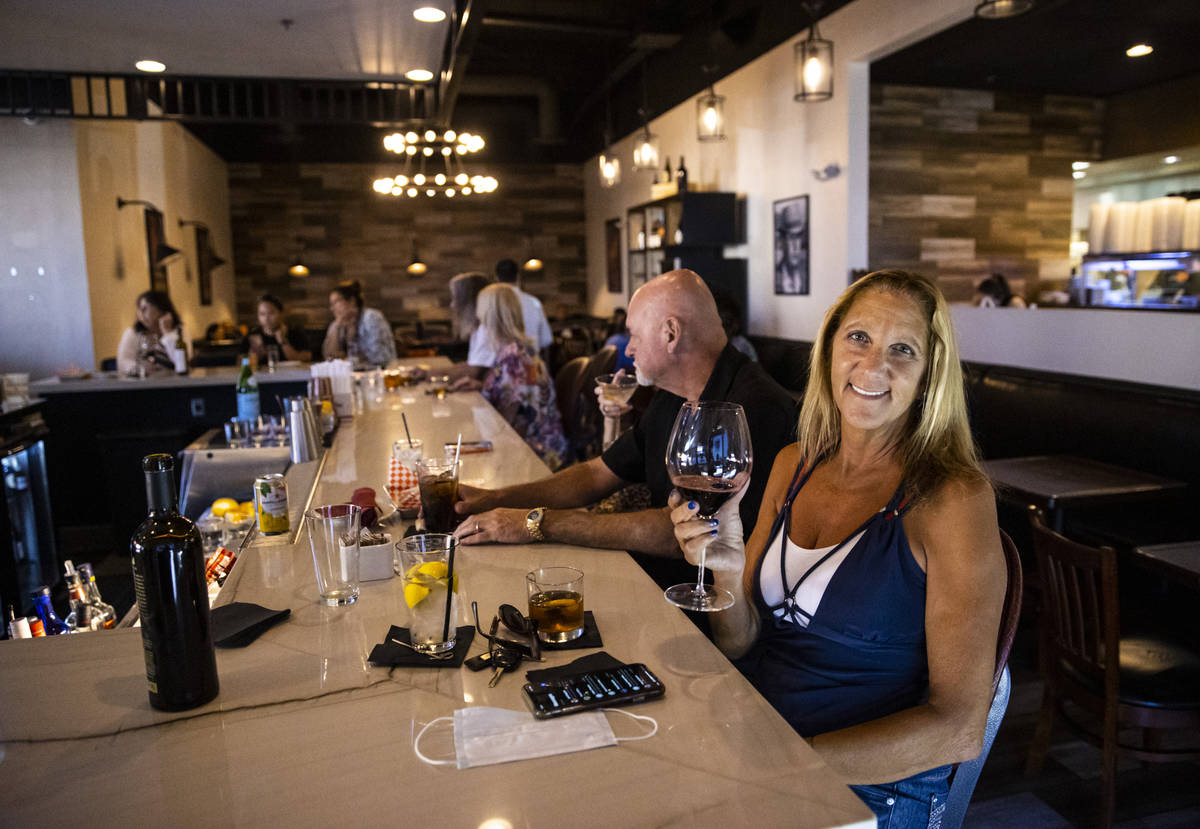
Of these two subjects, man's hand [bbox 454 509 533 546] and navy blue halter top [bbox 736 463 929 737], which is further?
man's hand [bbox 454 509 533 546]

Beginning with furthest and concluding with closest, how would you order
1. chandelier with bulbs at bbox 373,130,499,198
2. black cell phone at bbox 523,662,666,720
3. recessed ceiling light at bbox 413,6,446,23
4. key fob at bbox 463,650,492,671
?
1. chandelier with bulbs at bbox 373,130,499,198
2. recessed ceiling light at bbox 413,6,446,23
3. key fob at bbox 463,650,492,671
4. black cell phone at bbox 523,662,666,720

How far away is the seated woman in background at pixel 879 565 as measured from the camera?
4.34 ft

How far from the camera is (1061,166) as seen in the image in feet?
25.7

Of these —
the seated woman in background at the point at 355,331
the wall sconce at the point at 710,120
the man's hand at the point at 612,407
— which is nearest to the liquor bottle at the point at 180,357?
the seated woman in background at the point at 355,331

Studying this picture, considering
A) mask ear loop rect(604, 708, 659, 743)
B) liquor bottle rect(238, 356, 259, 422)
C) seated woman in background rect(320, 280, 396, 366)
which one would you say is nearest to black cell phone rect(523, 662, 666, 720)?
mask ear loop rect(604, 708, 659, 743)

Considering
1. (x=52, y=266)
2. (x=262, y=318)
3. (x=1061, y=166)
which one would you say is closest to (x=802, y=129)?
(x=1061, y=166)

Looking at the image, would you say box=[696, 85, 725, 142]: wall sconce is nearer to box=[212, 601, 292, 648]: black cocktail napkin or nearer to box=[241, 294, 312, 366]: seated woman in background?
box=[241, 294, 312, 366]: seated woman in background

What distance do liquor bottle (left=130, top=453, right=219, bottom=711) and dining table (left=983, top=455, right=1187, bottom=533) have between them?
8.80ft

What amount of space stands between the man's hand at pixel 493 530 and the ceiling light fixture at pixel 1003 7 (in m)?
3.57

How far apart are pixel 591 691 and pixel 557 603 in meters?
0.22

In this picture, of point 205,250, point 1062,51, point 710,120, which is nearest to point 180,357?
point 710,120

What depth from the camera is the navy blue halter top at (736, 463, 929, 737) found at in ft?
4.71

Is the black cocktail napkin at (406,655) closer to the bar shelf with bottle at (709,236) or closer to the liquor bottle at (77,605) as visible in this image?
the liquor bottle at (77,605)

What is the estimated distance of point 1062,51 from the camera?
251 inches
